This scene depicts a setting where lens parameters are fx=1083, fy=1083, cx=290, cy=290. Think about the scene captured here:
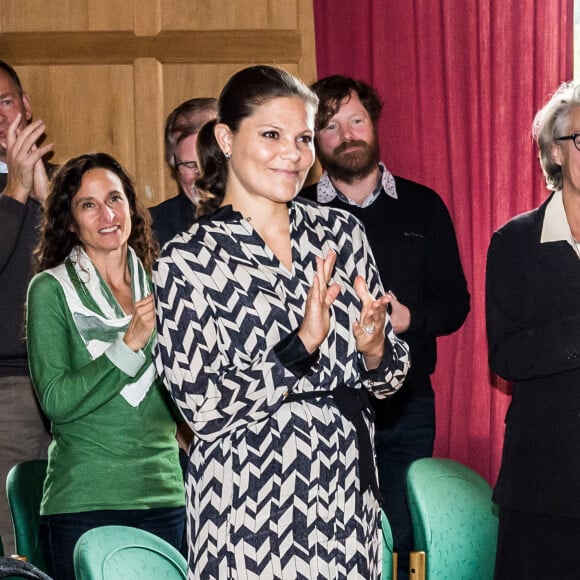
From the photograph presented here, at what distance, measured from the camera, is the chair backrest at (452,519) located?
2135 millimetres

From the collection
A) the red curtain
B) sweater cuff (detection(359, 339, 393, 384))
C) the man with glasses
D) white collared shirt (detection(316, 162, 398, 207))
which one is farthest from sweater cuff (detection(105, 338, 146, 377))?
the red curtain

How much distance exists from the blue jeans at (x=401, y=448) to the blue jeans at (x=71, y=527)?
830 mm

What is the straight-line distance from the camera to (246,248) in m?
1.94

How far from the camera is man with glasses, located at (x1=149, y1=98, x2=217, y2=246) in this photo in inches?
137

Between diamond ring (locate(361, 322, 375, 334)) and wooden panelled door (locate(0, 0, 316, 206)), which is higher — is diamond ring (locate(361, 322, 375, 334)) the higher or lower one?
the lower one

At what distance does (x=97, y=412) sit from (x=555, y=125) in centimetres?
131

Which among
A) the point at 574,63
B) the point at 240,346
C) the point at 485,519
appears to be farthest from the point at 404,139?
the point at 240,346

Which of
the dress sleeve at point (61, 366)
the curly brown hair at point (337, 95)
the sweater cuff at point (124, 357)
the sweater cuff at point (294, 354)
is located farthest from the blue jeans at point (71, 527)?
the curly brown hair at point (337, 95)

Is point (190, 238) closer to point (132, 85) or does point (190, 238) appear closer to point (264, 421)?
point (264, 421)

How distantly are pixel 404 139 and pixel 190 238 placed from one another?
7.13 feet

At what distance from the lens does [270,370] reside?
1.80 meters

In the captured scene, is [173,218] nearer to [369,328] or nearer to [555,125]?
[555,125]

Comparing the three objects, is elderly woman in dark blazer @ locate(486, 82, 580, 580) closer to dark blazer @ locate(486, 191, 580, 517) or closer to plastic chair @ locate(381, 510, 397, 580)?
dark blazer @ locate(486, 191, 580, 517)

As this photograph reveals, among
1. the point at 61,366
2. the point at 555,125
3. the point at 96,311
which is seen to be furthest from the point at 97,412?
the point at 555,125
